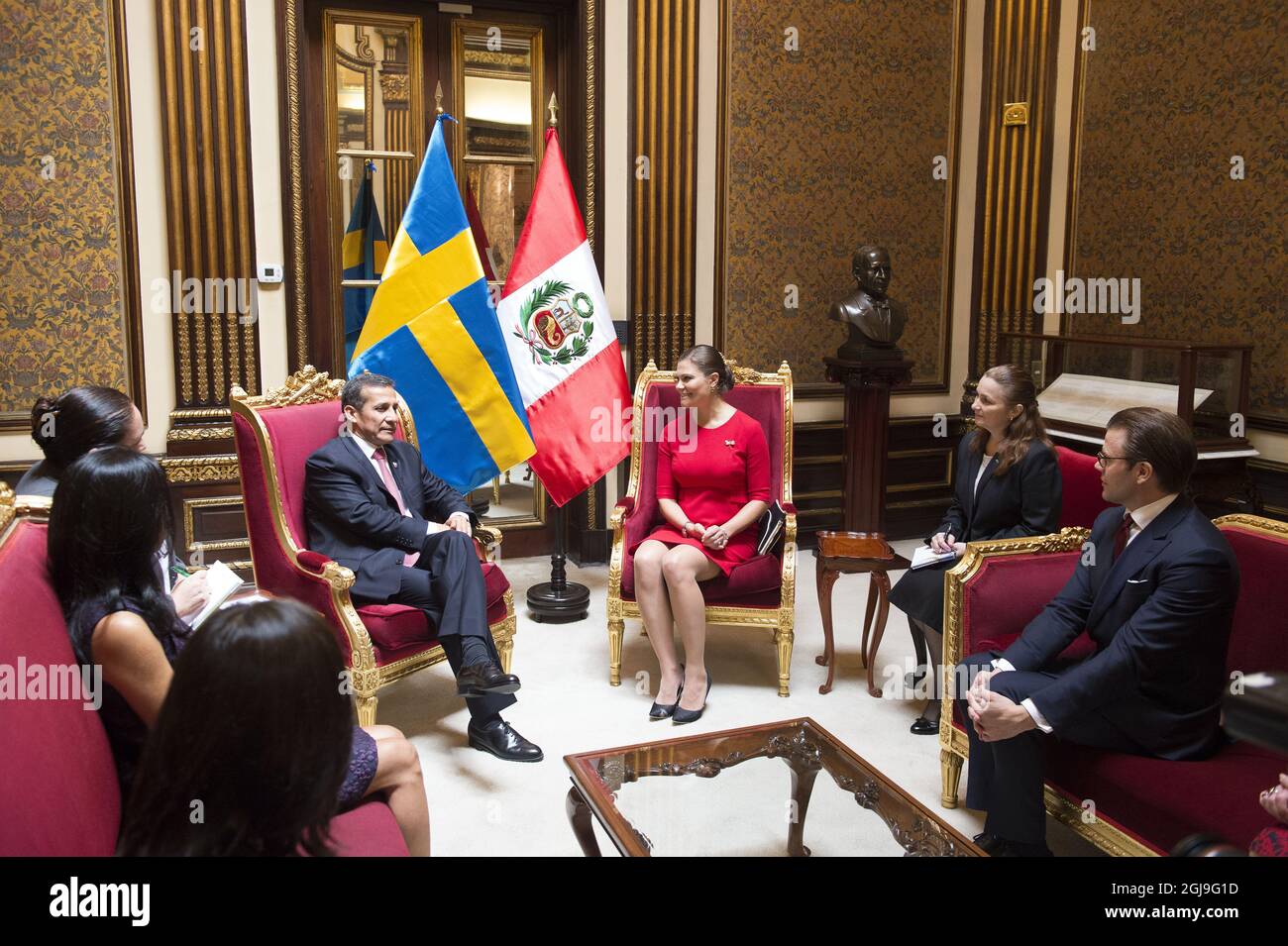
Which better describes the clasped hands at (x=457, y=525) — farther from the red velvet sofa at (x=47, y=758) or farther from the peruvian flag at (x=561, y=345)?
the red velvet sofa at (x=47, y=758)

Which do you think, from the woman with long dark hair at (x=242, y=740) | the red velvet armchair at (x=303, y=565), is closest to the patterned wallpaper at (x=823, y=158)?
the red velvet armchair at (x=303, y=565)

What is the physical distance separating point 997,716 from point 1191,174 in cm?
389

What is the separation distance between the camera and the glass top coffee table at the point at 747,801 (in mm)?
2141

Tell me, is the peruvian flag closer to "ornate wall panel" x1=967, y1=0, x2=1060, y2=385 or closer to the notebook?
the notebook

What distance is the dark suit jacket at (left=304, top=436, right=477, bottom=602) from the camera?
10.9 feet

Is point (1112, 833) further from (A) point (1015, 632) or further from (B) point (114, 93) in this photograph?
(B) point (114, 93)

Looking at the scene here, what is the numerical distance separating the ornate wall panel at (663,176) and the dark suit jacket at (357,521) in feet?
6.82

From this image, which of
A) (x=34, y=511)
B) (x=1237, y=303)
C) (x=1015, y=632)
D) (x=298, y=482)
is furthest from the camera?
(x=1237, y=303)

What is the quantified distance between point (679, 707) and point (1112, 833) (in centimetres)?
154

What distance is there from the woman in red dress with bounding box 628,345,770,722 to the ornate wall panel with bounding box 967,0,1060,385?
247 cm

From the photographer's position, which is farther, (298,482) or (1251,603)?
(298,482)

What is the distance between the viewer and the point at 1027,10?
5.63 m

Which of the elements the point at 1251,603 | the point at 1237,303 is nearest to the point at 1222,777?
the point at 1251,603
